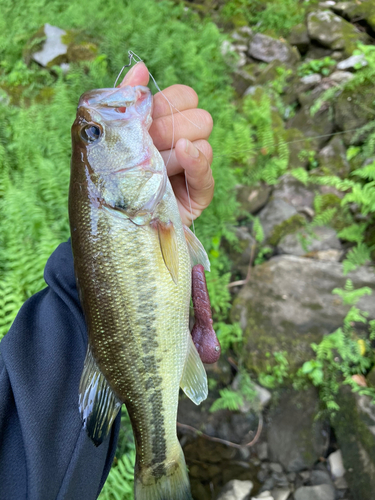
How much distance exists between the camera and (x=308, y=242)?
4.11 m

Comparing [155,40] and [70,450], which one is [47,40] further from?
[70,450]

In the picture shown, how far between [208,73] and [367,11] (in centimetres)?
396

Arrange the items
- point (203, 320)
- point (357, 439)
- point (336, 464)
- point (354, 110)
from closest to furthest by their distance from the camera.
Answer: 1. point (203, 320)
2. point (357, 439)
3. point (336, 464)
4. point (354, 110)

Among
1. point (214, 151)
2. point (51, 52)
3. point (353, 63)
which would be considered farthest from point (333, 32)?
point (51, 52)

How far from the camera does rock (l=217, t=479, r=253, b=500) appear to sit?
2994 millimetres

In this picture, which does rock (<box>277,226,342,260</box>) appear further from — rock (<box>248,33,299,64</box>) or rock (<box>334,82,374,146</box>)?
rock (<box>248,33,299,64</box>)

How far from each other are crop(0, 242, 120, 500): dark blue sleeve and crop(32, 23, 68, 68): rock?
4.23 meters

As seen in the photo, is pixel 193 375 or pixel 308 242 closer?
pixel 193 375

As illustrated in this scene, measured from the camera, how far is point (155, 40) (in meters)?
4.72

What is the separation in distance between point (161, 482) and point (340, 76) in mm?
6146

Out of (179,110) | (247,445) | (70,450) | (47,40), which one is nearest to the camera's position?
(70,450)

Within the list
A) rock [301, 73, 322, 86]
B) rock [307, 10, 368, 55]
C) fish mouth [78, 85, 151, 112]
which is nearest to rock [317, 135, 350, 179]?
rock [301, 73, 322, 86]

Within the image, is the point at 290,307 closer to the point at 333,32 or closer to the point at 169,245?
the point at 169,245

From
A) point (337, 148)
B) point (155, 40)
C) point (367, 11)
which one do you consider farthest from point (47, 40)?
point (367, 11)
